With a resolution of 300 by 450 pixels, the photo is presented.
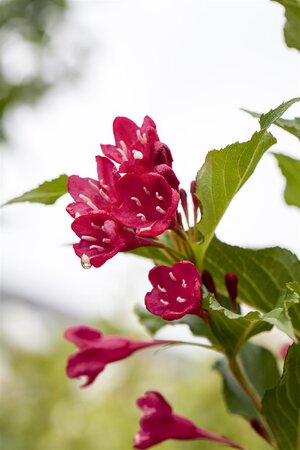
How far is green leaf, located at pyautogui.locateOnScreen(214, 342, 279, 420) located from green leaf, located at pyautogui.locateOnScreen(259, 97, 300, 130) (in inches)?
14.2

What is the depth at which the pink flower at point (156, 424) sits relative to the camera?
0.78 meters

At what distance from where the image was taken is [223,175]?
2.15 ft

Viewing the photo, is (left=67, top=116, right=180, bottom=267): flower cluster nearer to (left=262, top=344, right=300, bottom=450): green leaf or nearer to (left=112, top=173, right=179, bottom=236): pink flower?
(left=112, top=173, right=179, bottom=236): pink flower

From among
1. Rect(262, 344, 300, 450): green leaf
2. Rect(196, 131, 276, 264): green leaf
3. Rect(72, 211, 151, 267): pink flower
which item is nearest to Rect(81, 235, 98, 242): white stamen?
Rect(72, 211, 151, 267): pink flower

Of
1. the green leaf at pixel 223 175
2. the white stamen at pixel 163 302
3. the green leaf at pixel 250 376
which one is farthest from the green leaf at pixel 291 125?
the green leaf at pixel 250 376

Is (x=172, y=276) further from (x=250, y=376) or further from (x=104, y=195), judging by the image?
(x=250, y=376)

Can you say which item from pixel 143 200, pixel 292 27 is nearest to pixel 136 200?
pixel 143 200

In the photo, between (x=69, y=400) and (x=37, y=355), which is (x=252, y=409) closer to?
(x=69, y=400)

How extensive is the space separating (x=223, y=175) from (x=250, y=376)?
32 centimetres

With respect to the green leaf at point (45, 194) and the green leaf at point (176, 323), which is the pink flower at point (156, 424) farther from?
the green leaf at point (45, 194)

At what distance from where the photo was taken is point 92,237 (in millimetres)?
633

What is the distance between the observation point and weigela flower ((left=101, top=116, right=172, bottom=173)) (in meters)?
0.63

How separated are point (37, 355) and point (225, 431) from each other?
1.46m

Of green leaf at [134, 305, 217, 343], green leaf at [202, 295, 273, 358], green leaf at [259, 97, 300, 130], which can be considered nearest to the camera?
green leaf at [259, 97, 300, 130]
